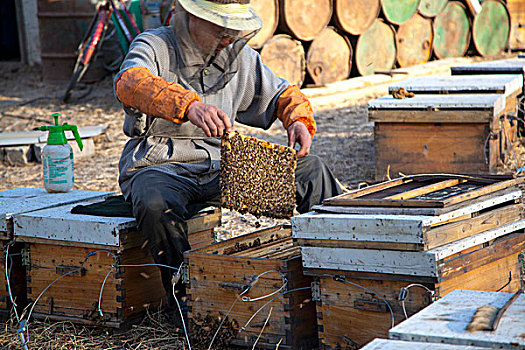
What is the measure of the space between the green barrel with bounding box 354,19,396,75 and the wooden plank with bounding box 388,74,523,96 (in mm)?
4236

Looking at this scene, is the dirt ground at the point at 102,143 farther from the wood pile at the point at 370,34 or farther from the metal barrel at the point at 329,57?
the wood pile at the point at 370,34

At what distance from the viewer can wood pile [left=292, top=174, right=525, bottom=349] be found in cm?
215

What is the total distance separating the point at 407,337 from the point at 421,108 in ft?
9.87

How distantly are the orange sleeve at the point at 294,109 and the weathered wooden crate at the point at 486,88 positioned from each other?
5.52 ft

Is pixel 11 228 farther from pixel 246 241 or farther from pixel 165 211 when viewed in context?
pixel 246 241

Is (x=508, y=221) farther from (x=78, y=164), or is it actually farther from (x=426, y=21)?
(x=426, y=21)

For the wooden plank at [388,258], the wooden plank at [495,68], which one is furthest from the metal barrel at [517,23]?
the wooden plank at [388,258]

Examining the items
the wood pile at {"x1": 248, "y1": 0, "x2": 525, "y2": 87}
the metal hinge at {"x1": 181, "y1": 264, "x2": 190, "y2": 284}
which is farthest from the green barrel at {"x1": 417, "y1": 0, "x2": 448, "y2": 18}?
the metal hinge at {"x1": 181, "y1": 264, "x2": 190, "y2": 284}

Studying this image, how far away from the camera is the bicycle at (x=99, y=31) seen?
27.3ft

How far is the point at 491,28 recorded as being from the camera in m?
11.4

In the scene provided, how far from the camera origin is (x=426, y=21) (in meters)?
10.3

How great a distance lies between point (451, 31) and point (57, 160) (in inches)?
346

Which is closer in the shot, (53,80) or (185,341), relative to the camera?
(185,341)

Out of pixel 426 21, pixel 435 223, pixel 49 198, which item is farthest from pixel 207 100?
pixel 426 21
